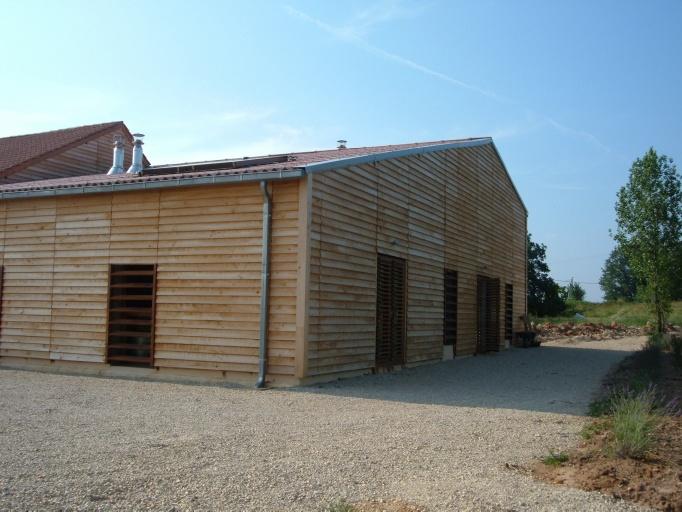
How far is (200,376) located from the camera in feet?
34.9

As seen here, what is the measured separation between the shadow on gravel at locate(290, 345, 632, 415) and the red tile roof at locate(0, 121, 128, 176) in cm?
1275

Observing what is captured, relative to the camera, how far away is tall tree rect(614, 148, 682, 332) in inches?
1064

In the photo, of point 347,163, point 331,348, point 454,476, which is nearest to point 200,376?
point 331,348

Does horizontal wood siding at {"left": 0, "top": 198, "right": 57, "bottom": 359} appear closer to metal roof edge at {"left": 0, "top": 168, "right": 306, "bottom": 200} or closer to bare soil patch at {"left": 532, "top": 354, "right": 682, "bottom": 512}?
metal roof edge at {"left": 0, "top": 168, "right": 306, "bottom": 200}

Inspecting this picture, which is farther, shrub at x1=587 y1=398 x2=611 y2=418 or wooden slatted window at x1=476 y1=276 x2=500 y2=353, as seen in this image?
wooden slatted window at x1=476 y1=276 x2=500 y2=353

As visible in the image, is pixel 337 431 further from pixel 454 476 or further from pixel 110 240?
pixel 110 240

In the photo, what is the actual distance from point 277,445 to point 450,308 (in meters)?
11.4

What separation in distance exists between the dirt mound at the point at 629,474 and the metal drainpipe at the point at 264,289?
552cm

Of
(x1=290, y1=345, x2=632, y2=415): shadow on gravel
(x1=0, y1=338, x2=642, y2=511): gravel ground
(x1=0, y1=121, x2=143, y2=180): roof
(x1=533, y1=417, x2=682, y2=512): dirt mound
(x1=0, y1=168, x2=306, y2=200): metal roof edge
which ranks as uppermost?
(x1=0, y1=121, x2=143, y2=180): roof

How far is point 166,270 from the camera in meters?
11.1

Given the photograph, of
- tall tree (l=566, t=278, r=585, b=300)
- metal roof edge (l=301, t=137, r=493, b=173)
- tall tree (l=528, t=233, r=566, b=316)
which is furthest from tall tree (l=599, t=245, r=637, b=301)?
metal roof edge (l=301, t=137, r=493, b=173)

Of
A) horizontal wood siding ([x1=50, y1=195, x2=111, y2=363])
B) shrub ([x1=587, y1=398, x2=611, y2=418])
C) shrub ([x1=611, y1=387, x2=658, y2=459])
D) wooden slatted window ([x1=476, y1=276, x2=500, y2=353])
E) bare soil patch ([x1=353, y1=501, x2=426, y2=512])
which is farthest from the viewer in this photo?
wooden slatted window ([x1=476, y1=276, x2=500, y2=353])

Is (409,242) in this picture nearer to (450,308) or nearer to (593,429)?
(450,308)

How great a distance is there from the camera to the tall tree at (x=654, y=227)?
88.7 feet
